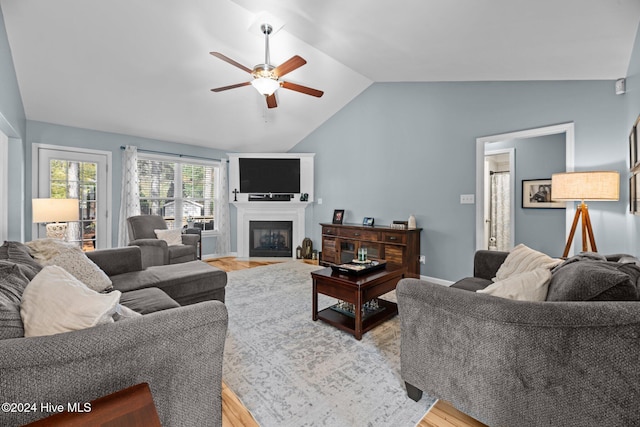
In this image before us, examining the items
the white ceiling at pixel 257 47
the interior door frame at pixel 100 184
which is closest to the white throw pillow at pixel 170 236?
the interior door frame at pixel 100 184

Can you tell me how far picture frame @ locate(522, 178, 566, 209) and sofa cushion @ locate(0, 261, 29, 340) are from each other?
17.5 ft

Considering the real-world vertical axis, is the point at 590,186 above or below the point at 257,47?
below

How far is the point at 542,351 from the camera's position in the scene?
1.17 meters

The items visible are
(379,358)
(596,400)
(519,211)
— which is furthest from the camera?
(519,211)

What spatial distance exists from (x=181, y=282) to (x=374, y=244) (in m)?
2.79

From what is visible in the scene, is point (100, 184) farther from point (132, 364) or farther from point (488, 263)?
point (488, 263)

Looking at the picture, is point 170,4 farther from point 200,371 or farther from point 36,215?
point 200,371

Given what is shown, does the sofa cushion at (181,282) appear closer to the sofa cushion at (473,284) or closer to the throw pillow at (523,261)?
the sofa cushion at (473,284)

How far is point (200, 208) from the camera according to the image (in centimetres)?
587

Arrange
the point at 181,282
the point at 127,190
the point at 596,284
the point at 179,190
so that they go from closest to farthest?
1. the point at 596,284
2. the point at 181,282
3. the point at 127,190
4. the point at 179,190

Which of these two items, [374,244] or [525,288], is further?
[374,244]

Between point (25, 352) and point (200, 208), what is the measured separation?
524 centimetres

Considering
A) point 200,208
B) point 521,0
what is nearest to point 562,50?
point 521,0

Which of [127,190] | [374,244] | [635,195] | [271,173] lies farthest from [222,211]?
[635,195]
